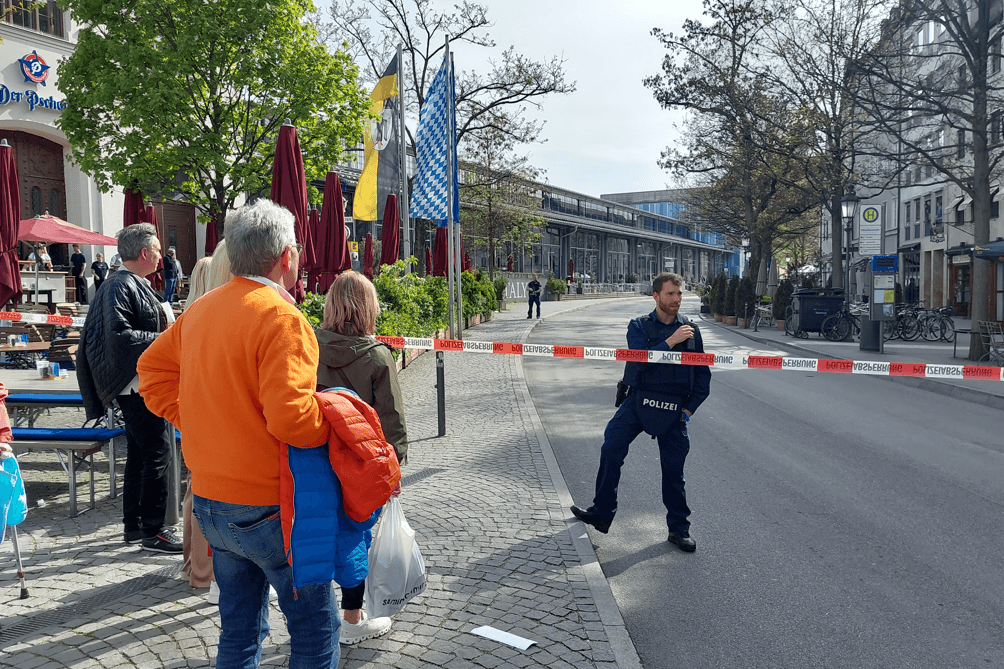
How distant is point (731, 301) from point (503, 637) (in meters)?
30.3

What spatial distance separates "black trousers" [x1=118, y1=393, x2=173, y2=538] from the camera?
479cm

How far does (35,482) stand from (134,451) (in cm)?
222

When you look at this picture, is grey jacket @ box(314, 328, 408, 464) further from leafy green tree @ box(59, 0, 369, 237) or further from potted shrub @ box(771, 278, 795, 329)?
potted shrub @ box(771, 278, 795, 329)

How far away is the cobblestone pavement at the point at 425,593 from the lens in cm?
349

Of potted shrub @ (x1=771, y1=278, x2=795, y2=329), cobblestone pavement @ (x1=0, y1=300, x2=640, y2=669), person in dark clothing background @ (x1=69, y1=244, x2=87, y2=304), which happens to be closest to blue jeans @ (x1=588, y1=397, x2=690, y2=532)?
cobblestone pavement @ (x1=0, y1=300, x2=640, y2=669)

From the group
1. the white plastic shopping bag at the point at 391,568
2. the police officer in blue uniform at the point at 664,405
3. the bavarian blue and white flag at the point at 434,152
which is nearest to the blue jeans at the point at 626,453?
the police officer in blue uniform at the point at 664,405

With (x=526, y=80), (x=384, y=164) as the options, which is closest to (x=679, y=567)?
(x=384, y=164)

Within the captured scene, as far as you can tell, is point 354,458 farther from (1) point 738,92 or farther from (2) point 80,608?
(1) point 738,92

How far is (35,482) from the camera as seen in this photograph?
6.41m

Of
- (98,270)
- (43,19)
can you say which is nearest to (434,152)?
(98,270)

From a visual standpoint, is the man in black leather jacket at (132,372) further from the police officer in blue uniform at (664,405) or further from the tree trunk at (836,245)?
the tree trunk at (836,245)

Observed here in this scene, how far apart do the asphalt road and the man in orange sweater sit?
1.89 metres

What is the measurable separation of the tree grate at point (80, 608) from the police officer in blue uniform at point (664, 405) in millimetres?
2743

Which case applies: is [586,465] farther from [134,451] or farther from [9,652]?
[9,652]
